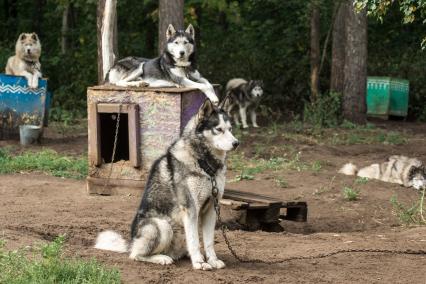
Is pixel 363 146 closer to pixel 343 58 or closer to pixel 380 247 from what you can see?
pixel 343 58

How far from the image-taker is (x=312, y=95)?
19.2 metres

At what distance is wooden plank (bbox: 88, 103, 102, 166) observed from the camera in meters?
10.1

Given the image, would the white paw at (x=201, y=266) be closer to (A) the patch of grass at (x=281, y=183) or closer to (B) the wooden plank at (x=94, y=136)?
(B) the wooden plank at (x=94, y=136)

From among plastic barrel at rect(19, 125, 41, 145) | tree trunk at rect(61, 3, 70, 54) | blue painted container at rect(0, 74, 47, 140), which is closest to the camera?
plastic barrel at rect(19, 125, 41, 145)

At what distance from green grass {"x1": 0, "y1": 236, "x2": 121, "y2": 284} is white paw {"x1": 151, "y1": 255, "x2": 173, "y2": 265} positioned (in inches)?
28.6

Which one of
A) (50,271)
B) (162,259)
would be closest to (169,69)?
(162,259)

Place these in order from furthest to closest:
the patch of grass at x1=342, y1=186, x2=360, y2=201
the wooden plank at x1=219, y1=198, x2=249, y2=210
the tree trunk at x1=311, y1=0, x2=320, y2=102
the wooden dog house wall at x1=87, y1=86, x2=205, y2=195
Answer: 1. the tree trunk at x1=311, y1=0, x2=320, y2=102
2. the patch of grass at x1=342, y1=186, x2=360, y2=201
3. the wooden dog house wall at x1=87, y1=86, x2=205, y2=195
4. the wooden plank at x1=219, y1=198, x2=249, y2=210

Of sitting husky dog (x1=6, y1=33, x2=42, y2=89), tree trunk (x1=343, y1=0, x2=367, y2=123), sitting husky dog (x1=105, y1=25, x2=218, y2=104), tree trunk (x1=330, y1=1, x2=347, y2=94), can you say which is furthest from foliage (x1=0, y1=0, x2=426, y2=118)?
sitting husky dog (x1=105, y1=25, x2=218, y2=104)

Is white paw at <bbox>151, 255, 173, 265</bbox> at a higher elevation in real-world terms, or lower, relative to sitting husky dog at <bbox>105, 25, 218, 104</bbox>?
lower

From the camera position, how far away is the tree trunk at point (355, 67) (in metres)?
17.4

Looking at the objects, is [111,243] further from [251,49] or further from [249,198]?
[251,49]

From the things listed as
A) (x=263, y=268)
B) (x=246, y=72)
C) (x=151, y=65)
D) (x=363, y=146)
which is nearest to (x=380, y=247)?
(x=263, y=268)

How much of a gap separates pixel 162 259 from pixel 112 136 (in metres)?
4.60

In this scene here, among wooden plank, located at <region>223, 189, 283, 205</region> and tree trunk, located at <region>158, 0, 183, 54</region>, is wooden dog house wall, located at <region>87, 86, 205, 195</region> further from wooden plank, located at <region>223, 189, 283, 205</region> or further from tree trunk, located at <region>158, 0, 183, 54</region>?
tree trunk, located at <region>158, 0, 183, 54</region>
